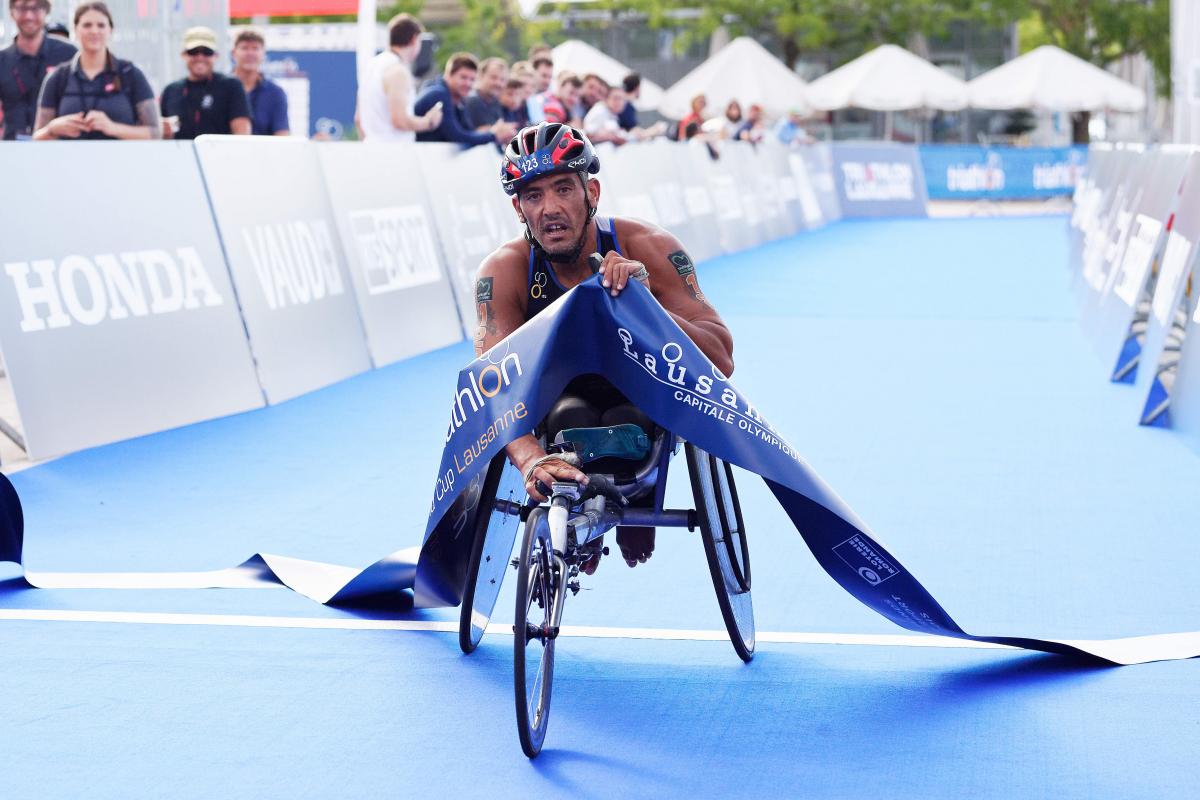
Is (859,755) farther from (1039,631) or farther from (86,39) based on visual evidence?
(86,39)

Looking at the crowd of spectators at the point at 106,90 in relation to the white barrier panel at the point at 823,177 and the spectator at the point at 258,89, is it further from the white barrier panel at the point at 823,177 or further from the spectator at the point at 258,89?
the white barrier panel at the point at 823,177

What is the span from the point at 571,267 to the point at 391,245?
7397mm

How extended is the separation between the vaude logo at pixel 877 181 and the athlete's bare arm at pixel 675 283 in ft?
99.7

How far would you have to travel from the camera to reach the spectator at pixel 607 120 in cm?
1852

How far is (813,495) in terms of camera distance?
4.36 metres

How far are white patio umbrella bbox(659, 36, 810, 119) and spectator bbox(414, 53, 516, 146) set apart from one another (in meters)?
28.1

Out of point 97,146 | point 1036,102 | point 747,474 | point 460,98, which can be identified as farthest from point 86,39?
point 1036,102

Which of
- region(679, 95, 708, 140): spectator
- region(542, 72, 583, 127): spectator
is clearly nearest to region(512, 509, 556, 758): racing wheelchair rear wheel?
region(542, 72, 583, 127): spectator

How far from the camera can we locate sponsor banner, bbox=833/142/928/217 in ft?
113

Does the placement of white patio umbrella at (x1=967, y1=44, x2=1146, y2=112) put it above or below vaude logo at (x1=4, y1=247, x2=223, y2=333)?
below

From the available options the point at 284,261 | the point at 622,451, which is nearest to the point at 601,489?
the point at 622,451

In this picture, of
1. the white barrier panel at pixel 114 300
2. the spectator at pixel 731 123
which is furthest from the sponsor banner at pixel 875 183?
the white barrier panel at pixel 114 300

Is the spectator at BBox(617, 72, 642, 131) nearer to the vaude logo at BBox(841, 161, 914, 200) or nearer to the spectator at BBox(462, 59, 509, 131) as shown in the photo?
the spectator at BBox(462, 59, 509, 131)

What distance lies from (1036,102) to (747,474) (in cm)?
3370
